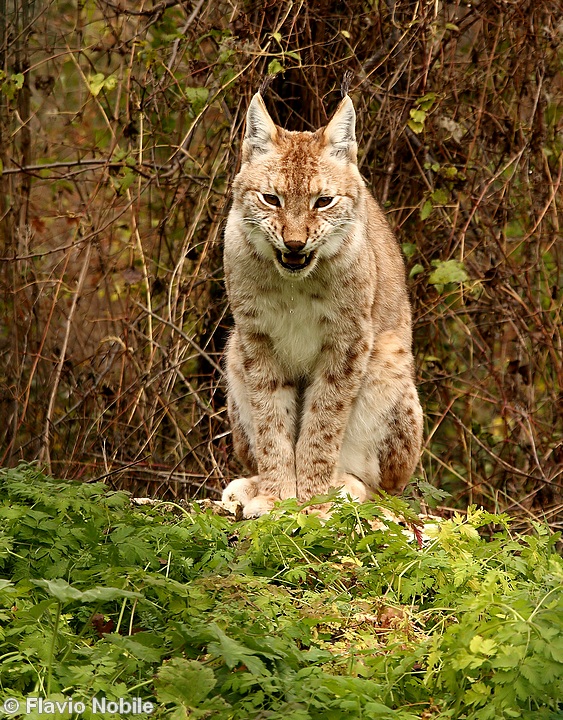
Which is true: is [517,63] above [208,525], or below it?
above

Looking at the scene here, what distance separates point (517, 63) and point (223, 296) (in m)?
2.27

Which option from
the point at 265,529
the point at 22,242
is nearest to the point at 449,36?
the point at 22,242

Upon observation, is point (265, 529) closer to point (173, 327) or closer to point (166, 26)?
point (173, 327)

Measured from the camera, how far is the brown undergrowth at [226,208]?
5805 mm

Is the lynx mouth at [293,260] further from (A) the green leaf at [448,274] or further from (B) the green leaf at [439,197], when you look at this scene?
(B) the green leaf at [439,197]

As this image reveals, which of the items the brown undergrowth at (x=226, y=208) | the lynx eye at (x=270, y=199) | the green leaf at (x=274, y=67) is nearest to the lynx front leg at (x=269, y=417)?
the lynx eye at (x=270, y=199)

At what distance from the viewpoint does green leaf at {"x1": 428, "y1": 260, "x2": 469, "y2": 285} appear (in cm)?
560

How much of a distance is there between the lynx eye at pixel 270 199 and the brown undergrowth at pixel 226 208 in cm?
160

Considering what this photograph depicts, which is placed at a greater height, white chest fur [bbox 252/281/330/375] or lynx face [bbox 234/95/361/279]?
lynx face [bbox 234/95/361/279]

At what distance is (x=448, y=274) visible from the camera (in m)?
5.62

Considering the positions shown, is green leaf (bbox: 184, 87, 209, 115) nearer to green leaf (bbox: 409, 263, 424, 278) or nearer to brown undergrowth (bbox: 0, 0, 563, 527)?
brown undergrowth (bbox: 0, 0, 563, 527)

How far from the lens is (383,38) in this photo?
6.00 meters

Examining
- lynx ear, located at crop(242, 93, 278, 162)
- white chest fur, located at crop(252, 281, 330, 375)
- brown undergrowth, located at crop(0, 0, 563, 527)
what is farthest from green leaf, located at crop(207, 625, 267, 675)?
brown undergrowth, located at crop(0, 0, 563, 527)

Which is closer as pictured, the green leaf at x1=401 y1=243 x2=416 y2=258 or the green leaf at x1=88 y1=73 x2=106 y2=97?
the green leaf at x1=88 y1=73 x2=106 y2=97
